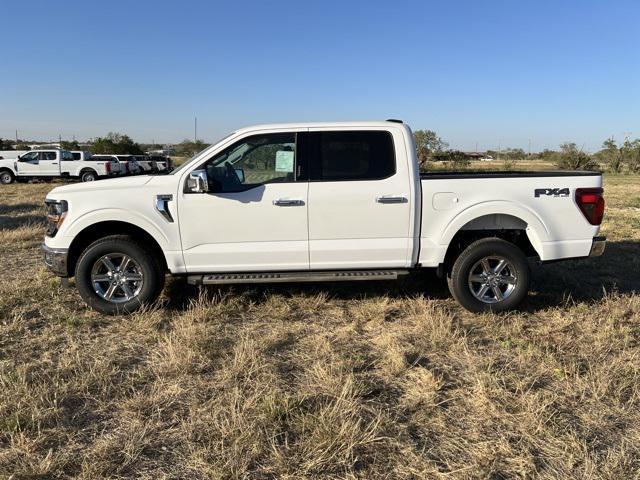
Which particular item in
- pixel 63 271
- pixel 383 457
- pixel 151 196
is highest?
pixel 151 196

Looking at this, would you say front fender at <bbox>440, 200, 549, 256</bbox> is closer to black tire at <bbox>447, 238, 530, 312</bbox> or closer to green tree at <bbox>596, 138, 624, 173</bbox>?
black tire at <bbox>447, 238, 530, 312</bbox>

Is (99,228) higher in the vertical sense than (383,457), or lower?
higher

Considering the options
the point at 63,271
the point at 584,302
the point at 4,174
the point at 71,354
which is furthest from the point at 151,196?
the point at 4,174

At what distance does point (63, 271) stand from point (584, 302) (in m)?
5.53

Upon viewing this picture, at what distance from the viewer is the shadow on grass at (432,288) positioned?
585 centimetres

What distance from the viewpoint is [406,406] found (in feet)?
11.2

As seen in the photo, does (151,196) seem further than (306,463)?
Yes

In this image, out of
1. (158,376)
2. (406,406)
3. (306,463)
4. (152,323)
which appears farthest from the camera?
(152,323)

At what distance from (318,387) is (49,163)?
25602 millimetres

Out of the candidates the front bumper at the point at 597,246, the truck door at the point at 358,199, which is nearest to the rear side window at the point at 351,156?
the truck door at the point at 358,199

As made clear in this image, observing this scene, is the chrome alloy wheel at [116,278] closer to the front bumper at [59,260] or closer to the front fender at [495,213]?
the front bumper at [59,260]

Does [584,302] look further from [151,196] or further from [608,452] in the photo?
[151,196]

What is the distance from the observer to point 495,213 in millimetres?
5070

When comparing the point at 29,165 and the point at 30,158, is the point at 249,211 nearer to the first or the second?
the point at 29,165
